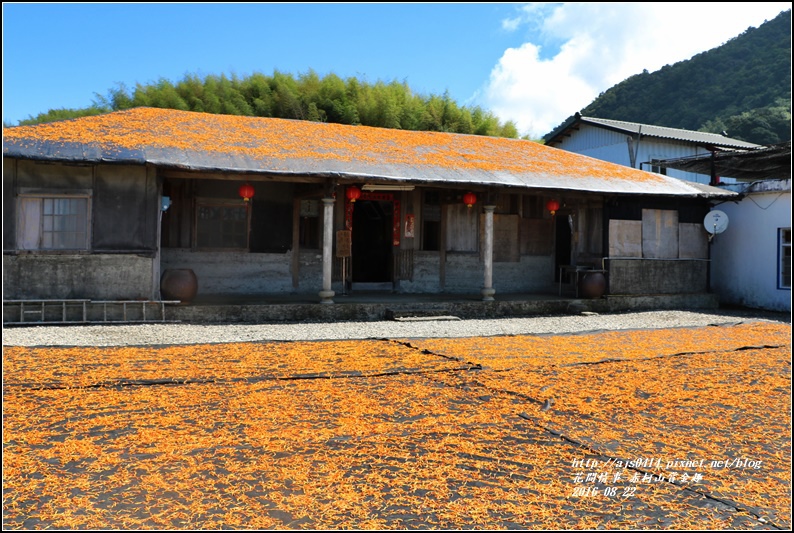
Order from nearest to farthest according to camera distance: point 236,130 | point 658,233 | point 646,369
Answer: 1. point 646,369
2. point 236,130
3. point 658,233

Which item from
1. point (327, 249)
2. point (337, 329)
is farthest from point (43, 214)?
point (337, 329)

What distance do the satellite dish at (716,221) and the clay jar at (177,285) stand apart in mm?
11341

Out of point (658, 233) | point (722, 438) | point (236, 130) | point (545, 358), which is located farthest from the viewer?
point (658, 233)

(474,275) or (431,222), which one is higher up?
(431,222)

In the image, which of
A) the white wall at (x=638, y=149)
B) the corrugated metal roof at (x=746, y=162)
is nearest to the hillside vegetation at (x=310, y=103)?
the white wall at (x=638, y=149)

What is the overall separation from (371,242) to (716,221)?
7.93 meters

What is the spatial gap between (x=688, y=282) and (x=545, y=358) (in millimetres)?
8512

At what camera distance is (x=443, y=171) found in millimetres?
12047

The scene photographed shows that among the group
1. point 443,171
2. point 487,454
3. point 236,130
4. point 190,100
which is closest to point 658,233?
point 443,171

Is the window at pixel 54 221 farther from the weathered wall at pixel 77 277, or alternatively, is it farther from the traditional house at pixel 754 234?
the traditional house at pixel 754 234

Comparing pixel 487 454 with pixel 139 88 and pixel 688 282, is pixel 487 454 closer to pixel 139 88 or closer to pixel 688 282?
pixel 688 282

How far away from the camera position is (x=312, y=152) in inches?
468

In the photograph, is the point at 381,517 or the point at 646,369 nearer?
the point at 381,517

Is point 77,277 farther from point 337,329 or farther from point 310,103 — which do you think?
point 310,103
